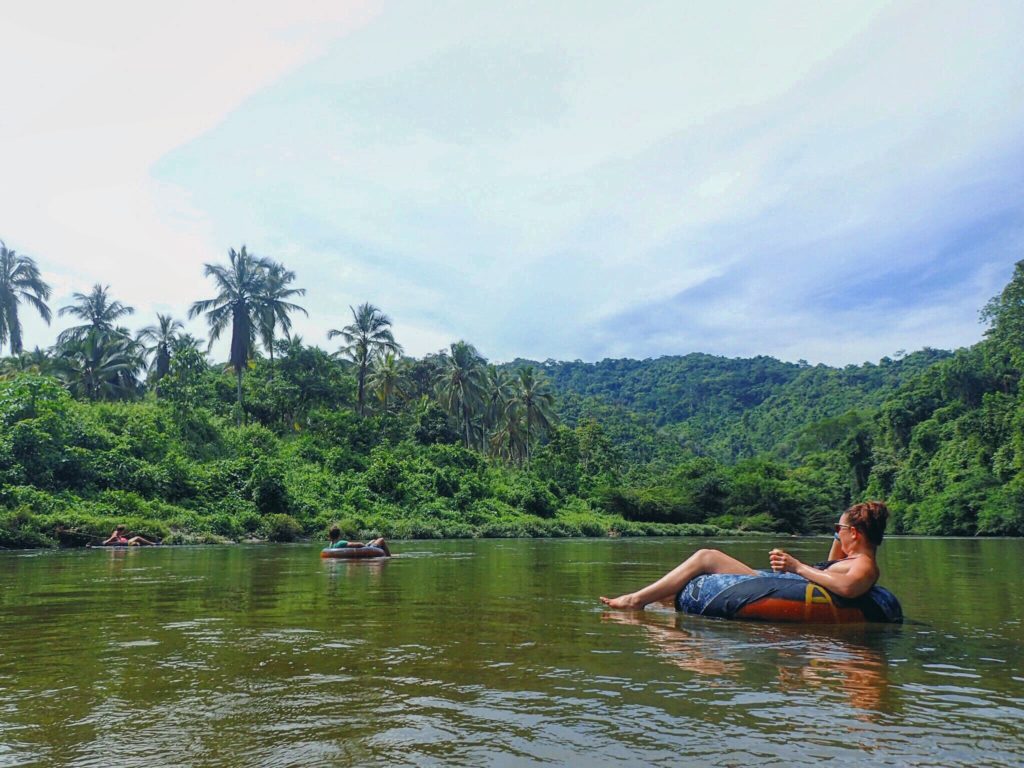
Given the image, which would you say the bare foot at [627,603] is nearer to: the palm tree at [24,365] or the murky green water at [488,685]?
the murky green water at [488,685]

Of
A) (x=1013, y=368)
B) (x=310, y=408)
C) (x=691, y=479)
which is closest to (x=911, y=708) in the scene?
(x=310, y=408)

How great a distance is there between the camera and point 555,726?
12.1 ft

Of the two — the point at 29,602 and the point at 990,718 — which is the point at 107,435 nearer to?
the point at 29,602

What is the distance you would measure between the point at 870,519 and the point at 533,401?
57467 millimetres

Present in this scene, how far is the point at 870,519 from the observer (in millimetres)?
7180

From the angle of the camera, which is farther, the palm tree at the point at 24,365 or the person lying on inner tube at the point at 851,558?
the palm tree at the point at 24,365

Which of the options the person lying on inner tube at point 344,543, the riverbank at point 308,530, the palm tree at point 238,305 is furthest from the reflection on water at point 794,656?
the palm tree at point 238,305

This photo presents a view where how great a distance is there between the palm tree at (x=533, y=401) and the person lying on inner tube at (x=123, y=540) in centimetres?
4144

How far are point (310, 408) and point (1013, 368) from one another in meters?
60.2

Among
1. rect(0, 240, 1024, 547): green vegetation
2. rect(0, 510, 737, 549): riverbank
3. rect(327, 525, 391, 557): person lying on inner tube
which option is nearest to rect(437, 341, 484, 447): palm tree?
rect(0, 240, 1024, 547): green vegetation

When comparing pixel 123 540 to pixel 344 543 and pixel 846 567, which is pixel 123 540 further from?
pixel 846 567

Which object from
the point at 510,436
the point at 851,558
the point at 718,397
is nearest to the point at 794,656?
the point at 851,558

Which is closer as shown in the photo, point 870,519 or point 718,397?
point 870,519

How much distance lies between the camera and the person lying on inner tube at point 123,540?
23.9 metres
